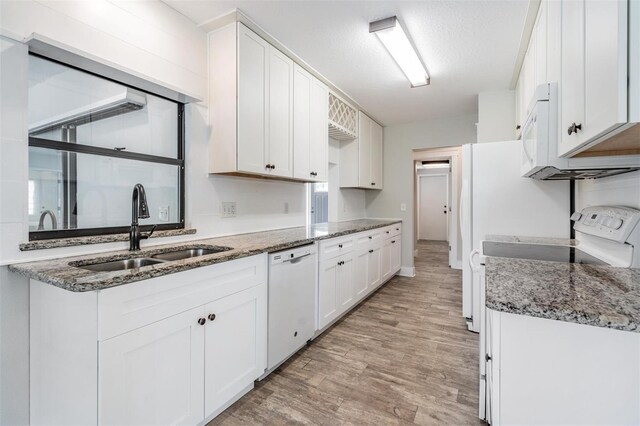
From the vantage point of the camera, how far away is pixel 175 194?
84.0 inches

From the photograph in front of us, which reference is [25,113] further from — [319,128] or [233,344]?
[319,128]

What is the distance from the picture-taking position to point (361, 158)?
4129 mm

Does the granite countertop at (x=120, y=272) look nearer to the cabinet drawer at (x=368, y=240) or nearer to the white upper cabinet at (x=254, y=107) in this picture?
the white upper cabinet at (x=254, y=107)

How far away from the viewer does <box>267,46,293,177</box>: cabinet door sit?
2447 mm

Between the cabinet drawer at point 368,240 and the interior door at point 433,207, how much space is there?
5.74 metres

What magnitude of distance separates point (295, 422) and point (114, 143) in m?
1.88

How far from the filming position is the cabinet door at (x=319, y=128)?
3.02 metres

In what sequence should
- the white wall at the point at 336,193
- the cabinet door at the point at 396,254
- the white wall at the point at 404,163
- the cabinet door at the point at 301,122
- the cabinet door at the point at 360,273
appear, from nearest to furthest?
the cabinet door at the point at 301,122 < the cabinet door at the point at 360,273 < the white wall at the point at 336,193 < the cabinet door at the point at 396,254 < the white wall at the point at 404,163

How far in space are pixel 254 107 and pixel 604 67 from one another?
1.95m

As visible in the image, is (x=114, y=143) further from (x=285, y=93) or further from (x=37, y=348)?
(x=285, y=93)

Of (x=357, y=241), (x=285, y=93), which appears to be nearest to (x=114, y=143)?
(x=285, y=93)

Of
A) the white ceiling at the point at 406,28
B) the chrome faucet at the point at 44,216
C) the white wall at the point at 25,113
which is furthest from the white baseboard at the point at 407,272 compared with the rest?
the chrome faucet at the point at 44,216

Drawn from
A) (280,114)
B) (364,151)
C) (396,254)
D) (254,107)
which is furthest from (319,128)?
(396,254)

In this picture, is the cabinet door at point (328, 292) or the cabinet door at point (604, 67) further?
the cabinet door at point (328, 292)
